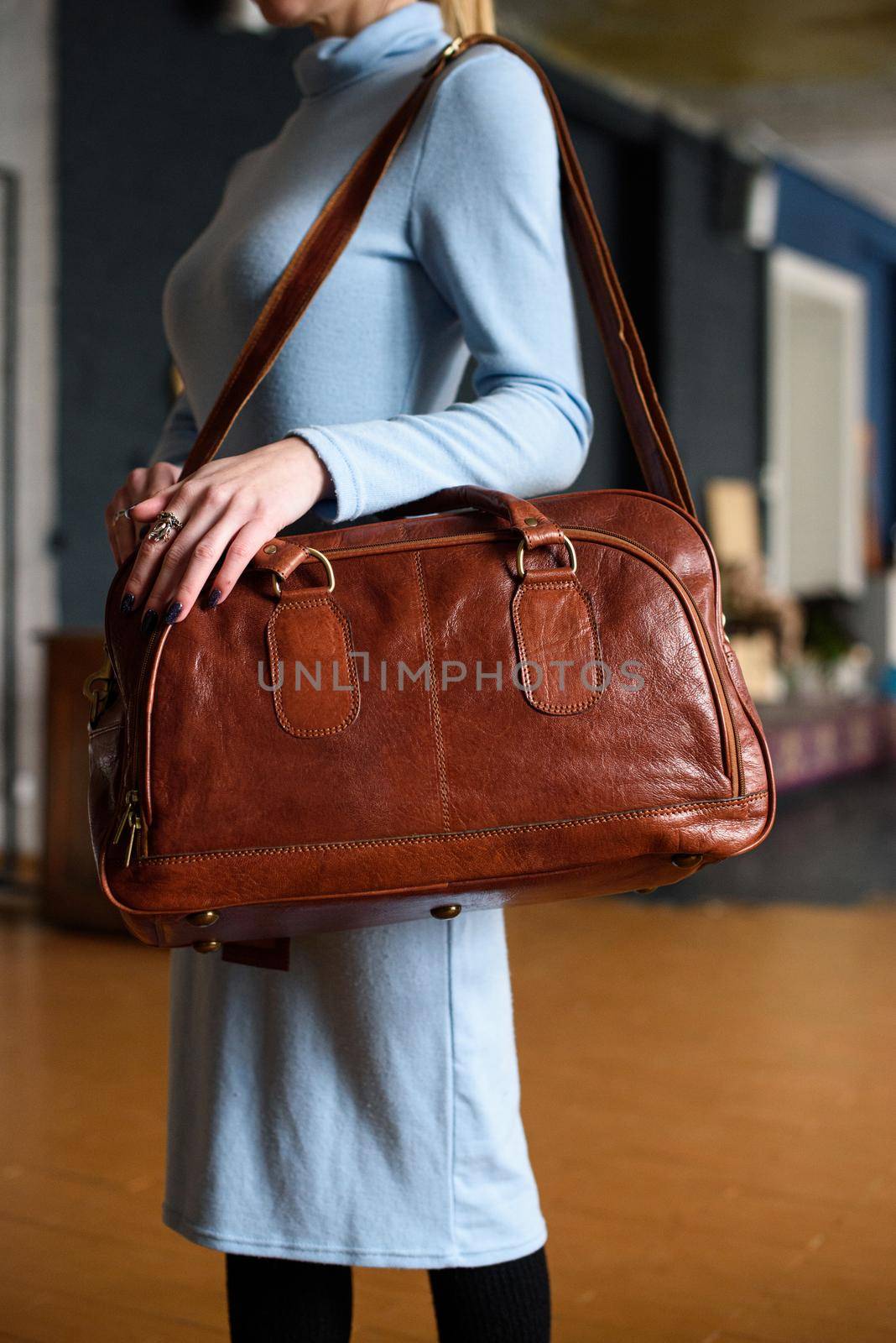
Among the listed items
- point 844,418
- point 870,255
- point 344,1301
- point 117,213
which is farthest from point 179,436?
point 870,255

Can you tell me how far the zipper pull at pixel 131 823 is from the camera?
804 millimetres

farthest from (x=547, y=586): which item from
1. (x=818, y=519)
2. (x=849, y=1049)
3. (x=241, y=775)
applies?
(x=818, y=519)

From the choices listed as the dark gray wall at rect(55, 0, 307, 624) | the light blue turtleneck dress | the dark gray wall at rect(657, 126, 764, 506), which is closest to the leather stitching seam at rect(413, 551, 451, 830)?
the light blue turtleneck dress

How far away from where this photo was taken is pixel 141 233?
526 centimetres

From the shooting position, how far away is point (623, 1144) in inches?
92.4

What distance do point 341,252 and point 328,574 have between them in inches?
9.0

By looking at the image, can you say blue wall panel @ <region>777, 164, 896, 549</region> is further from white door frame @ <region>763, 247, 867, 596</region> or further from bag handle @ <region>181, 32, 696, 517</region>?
bag handle @ <region>181, 32, 696, 517</region>

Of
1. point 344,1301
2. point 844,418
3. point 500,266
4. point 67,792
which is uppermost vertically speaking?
point 844,418

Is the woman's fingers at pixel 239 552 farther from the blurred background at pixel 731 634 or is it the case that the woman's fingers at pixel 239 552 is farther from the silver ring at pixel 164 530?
the blurred background at pixel 731 634

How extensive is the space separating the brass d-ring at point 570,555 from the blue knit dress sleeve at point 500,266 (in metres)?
0.08

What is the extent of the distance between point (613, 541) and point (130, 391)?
465 cm

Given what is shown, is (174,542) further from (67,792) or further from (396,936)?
(67,792)

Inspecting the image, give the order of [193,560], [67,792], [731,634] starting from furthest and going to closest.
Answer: [731,634]
[67,792]
[193,560]

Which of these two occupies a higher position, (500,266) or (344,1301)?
(500,266)
